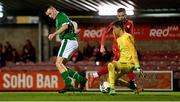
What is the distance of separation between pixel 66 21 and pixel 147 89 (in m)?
6.84

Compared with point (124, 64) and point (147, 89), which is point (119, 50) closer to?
point (124, 64)

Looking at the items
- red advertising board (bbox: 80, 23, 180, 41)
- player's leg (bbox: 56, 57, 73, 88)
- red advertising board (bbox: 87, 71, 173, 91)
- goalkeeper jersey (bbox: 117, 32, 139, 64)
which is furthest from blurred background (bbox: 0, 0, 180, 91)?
goalkeeper jersey (bbox: 117, 32, 139, 64)

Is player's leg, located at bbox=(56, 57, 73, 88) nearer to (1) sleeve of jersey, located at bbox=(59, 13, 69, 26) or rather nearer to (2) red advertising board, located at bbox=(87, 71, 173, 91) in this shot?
(1) sleeve of jersey, located at bbox=(59, 13, 69, 26)

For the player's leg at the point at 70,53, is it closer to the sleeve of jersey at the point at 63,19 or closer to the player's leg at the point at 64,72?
the player's leg at the point at 64,72

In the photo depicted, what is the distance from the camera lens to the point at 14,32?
29.6 m

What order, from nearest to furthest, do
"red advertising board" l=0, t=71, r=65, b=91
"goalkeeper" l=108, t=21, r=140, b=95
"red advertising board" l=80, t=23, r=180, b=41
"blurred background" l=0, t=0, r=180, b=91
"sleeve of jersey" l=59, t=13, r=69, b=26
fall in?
"goalkeeper" l=108, t=21, r=140, b=95, "sleeve of jersey" l=59, t=13, r=69, b=26, "red advertising board" l=0, t=71, r=65, b=91, "blurred background" l=0, t=0, r=180, b=91, "red advertising board" l=80, t=23, r=180, b=41

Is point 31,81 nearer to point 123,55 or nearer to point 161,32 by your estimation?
point 123,55

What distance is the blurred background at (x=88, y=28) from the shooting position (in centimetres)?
2441

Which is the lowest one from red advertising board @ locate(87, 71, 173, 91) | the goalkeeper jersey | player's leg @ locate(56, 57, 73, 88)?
red advertising board @ locate(87, 71, 173, 91)

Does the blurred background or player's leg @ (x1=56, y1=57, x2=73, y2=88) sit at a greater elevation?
the blurred background

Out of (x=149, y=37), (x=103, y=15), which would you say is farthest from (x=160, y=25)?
(x=103, y=15)

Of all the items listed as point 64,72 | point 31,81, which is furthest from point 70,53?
point 31,81

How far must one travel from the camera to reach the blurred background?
2441 cm

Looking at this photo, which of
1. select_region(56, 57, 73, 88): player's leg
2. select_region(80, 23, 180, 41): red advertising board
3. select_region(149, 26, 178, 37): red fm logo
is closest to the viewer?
select_region(56, 57, 73, 88): player's leg
